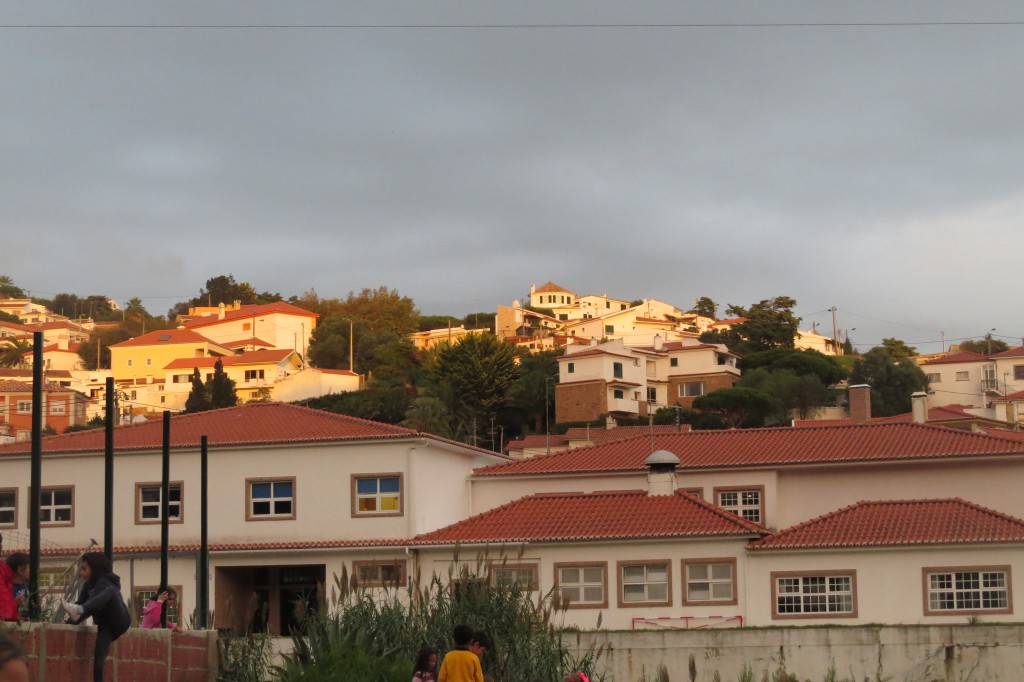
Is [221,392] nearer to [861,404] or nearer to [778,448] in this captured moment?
[861,404]

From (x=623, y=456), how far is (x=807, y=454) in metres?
5.59

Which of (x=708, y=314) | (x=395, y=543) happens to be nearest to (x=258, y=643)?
(x=395, y=543)

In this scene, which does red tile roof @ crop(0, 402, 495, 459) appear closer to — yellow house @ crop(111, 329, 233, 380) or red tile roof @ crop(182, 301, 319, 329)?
yellow house @ crop(111, 329, 233, 380)

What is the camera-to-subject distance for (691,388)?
105m

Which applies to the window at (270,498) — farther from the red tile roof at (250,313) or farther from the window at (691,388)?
the red tile roof at (250,313)

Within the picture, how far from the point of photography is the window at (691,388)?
342 feet

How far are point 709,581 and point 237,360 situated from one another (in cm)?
9345

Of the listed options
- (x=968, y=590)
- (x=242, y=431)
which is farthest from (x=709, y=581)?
(x=242, y=431)

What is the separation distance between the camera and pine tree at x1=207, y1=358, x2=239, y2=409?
109m

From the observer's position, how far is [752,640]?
1142 inches

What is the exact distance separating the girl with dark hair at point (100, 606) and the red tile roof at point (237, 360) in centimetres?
10970

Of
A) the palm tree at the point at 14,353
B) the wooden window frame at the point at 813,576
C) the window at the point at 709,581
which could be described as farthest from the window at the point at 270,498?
the palm tree at the point at 14,353

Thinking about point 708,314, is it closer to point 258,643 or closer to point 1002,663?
point 1002,663

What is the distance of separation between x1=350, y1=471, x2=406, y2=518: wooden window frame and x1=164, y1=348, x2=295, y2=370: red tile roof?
83.8 m
